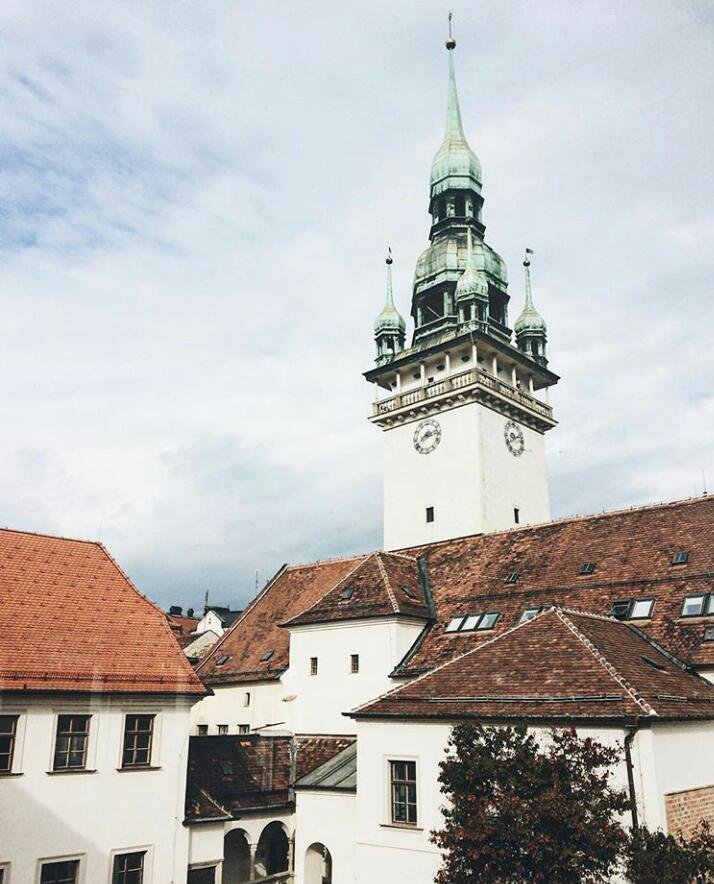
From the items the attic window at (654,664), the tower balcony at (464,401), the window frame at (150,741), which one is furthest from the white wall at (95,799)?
the tower balcony at (464,401)

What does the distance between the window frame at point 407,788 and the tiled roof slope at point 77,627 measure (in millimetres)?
6078

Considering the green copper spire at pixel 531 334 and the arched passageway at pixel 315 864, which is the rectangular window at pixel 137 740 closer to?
the arched passageway at pixel 315 864

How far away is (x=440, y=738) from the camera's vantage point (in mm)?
18297

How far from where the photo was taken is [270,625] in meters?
36.0

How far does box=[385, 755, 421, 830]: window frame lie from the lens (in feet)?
60.7

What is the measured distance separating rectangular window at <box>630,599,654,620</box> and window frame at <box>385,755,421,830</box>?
805cm

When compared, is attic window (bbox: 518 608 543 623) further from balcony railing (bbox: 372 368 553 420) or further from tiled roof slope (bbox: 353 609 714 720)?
balcony railing (bbox: 372 368 553 420)

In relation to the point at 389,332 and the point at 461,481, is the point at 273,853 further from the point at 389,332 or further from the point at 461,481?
the point at 389,332

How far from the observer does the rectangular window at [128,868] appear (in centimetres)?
1995

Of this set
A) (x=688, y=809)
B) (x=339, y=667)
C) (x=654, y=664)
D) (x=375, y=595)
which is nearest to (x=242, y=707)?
(x=339, y=667)

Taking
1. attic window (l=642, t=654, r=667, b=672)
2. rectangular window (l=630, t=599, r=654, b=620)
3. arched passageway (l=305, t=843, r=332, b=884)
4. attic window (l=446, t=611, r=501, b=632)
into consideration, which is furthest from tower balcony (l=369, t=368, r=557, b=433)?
arched passageway (l=305, t=843, r=332, b=884)

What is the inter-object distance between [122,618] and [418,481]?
19.8 meters

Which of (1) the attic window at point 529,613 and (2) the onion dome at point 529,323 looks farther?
(2) the onion dome at point 529,323

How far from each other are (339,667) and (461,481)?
13.1m
